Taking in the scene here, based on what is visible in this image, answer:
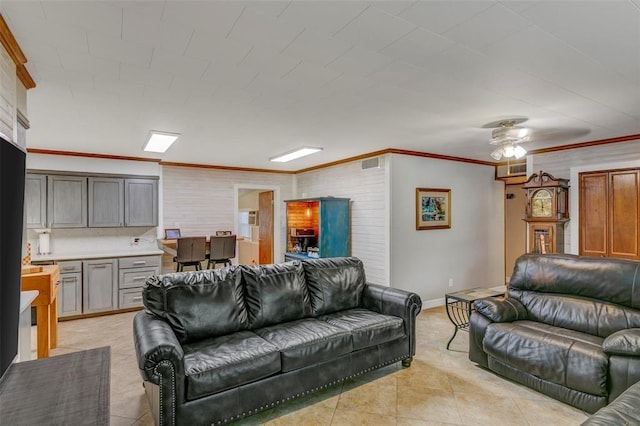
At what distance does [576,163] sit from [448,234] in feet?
6.57

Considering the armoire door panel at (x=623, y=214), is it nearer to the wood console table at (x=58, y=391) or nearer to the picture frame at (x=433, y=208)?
the picture frame at (x=433, y=208)

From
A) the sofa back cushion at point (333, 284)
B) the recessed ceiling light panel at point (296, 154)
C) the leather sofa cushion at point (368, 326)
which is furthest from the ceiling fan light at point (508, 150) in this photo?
the recessed ceiling light panel at point (296, 154)

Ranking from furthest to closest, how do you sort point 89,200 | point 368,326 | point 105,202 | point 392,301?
point 105,202 → point 89,200 → point 392,301 → point 368,326

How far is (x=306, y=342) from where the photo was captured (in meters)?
2.60

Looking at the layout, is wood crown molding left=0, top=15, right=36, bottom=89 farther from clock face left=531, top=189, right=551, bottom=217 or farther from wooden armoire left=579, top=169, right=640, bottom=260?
wooden armoire left=579, top=169, right=640, bottom=260

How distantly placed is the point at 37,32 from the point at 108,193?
4.03 meters

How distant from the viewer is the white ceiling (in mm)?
1661

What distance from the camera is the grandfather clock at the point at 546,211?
15.4ft

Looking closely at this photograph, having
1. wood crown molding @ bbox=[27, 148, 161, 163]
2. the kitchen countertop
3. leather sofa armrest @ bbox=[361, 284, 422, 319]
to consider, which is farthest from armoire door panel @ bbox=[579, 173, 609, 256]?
wood crown molding @ bbox=[27, 148, 161, 163]

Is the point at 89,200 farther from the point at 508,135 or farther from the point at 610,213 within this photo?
the point at 610,213

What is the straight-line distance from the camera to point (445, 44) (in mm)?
1948

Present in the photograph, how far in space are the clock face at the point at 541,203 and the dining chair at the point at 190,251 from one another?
505cm

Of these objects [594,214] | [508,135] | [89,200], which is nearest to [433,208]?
[508,135]

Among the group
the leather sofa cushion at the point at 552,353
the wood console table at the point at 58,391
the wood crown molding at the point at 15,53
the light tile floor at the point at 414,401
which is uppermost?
the wood crown molding at the point at 15,53
